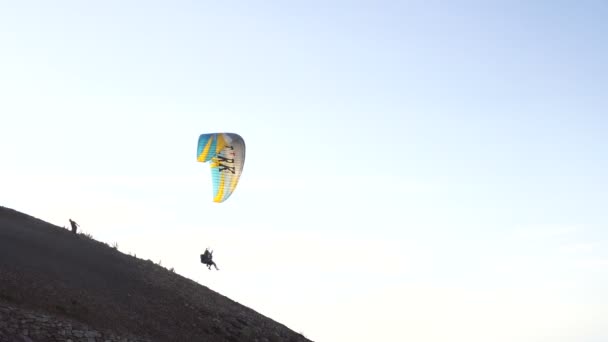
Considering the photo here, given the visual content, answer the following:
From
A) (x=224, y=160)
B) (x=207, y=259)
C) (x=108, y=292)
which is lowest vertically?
(x=108, y=292)

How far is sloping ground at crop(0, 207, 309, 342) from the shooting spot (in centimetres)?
2695

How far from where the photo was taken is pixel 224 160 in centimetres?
3872

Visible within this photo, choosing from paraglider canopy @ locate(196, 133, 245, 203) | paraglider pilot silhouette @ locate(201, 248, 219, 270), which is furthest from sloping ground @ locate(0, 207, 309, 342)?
paraglider canopy @ locate(196, 133, 245, 203)

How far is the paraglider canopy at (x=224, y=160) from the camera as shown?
125ft

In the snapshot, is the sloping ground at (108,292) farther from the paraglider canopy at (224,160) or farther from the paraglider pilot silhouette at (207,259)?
the paraglider canopy at (224,160)

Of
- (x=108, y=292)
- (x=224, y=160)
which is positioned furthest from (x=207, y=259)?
(x=108, y=292)

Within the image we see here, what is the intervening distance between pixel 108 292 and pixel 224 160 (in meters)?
10.7

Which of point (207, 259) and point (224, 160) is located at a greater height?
point (224, 160)

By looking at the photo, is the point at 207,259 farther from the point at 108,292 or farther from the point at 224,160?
the point at 108,292

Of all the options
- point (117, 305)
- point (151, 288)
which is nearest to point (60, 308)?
point (117, 305)

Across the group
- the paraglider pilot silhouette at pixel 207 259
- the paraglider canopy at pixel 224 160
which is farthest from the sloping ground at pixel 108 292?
the paraglider canopy at pixel 224 160

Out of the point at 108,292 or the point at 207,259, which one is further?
the point at 207,259

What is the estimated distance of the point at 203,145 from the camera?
3800 cm

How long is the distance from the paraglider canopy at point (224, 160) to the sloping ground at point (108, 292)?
5.42m
